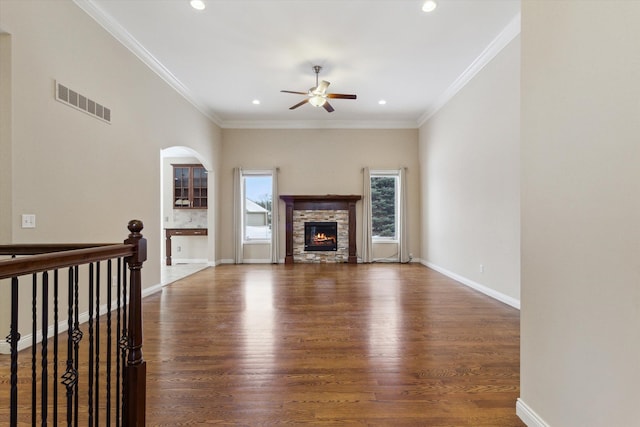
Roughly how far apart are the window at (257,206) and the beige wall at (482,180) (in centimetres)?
404

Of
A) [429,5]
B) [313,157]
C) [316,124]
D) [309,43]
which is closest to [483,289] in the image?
[429,5]

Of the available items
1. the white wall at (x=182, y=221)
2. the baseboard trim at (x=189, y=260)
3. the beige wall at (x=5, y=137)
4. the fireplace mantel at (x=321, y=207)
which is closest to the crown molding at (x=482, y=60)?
the fireplace mantel at (x=321, y=207)

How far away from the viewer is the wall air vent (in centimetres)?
304

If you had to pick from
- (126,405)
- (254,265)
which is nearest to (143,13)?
(126,405)

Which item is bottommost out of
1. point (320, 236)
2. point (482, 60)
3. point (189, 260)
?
point (189, 260)

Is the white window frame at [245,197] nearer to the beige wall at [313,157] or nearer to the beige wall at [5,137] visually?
the beige wall at [313,157]

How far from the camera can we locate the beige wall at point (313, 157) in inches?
302

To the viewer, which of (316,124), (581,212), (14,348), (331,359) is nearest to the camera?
(14,348)

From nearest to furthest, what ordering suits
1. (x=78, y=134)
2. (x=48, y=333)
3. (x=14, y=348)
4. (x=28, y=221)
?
(x=14, y=348) < (x=28, y=221) < (x=48, y=333) < (x=78, y=134)

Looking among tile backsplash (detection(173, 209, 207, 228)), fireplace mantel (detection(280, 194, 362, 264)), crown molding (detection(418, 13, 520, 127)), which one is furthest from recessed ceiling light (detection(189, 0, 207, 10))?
tile backsplash (detection(173, 209, 207, 228))

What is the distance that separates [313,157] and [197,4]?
4.56 metres

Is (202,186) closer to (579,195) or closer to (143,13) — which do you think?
(143,13)

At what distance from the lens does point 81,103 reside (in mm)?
3307

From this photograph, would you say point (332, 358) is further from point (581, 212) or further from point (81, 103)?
point (81, 103)
